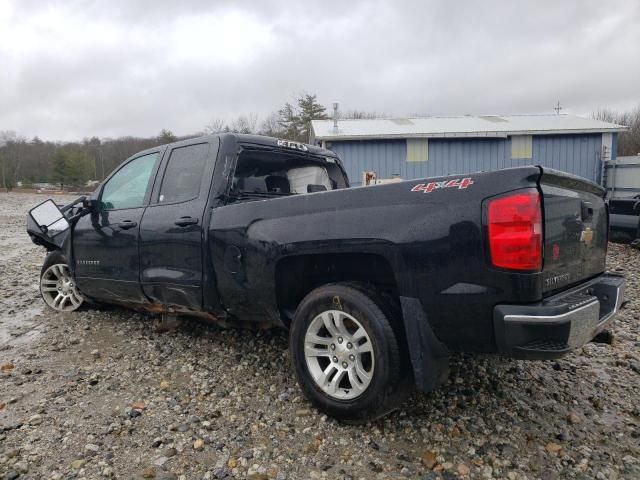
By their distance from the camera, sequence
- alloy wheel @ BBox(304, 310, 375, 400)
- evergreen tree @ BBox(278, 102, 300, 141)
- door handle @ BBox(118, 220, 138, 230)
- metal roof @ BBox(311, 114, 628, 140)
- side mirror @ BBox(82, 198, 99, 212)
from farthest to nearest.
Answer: evergreen tree @ BBox(278, 102, 300, 141) < metal roof @ BBox(311, 114, 628, 140) < side mirror @ BBox(82, 198, 99, 212) < door handle @ BBox(118, 220, 138, 230) < alloy wheel @ BBox(304, 310, 375, 400)

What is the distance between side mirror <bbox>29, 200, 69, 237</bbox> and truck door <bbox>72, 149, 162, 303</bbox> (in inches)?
21.2

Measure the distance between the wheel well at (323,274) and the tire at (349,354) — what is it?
0.64 feet

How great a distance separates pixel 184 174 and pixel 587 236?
2.97 metres

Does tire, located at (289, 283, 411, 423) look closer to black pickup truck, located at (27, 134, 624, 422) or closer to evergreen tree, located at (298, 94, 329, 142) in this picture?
black pickup truck, located at (27, 134, 624, 422)

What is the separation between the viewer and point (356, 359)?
2668 mm

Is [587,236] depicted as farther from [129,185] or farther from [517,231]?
[129,185]

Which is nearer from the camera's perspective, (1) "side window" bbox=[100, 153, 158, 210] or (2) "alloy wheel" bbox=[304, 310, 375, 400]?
(2) "alloy wheel" bbox=[304, 310, 375, 400]

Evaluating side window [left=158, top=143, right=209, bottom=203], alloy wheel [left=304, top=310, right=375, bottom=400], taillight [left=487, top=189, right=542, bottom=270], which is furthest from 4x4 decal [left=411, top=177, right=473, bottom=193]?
side window [left=158, top=143, right=209, bottom=203]

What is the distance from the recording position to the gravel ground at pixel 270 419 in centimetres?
240

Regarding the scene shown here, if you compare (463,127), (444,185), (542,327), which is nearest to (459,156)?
(463,127)

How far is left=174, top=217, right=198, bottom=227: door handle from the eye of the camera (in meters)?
3.46

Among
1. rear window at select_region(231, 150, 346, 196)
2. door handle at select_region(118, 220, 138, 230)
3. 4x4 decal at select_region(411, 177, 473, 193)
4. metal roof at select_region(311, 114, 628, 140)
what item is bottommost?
door handle at select_region(118, 220, 138, 230)

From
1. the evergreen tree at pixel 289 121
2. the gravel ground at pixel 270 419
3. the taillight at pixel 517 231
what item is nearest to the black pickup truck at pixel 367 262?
the taillight at pixel 517 231

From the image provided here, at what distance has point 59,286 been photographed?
5.38 meters
